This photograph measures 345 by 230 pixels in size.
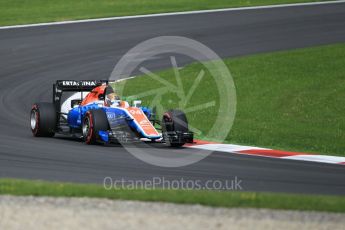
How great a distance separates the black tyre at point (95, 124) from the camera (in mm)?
17656

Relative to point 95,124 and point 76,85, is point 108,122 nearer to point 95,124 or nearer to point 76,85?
point 95,124

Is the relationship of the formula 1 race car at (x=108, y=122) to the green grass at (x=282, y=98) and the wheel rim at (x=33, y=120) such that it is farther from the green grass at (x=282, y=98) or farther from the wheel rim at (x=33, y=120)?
the green grass at (x=282, y=98)

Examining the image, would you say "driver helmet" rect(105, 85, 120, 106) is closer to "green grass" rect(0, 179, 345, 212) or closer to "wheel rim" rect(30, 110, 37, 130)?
"wheel rim" rect(30, 110, 37, 130)

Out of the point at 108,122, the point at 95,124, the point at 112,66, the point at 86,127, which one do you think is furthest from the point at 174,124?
the point at 112,66

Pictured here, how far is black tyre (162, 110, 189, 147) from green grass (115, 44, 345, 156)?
5.87 feet

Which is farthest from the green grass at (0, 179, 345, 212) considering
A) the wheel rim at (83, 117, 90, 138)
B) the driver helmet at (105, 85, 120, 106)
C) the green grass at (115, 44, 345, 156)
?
the green grass at (115, 44, 345, 156)

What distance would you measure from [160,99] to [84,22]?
11.9 metres

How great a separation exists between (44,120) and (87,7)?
20069 millimetres

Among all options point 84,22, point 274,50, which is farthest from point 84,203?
point 84,22

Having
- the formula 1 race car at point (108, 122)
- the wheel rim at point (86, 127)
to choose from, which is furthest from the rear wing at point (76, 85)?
the wheel rim at point (86, 127)

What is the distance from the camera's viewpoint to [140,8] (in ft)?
127

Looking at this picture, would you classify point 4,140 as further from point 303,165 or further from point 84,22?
point 84,22

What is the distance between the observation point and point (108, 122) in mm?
17844

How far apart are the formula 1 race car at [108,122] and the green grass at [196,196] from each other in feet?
16.4
